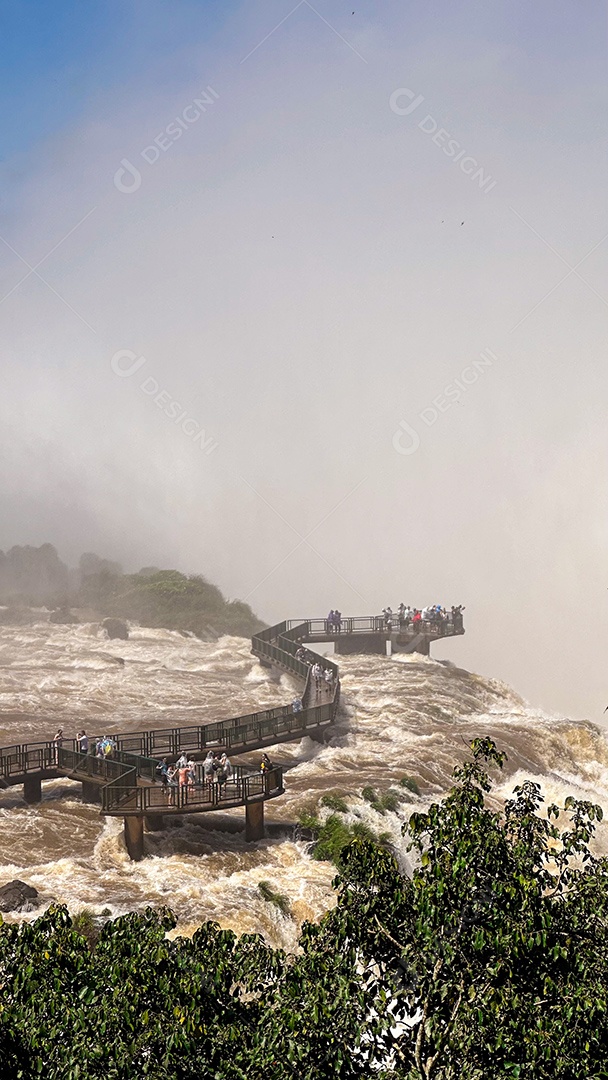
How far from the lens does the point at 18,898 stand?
923 inches

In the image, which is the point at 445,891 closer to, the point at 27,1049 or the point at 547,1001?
the point at 547,1001

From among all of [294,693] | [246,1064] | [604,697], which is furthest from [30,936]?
[604,697]

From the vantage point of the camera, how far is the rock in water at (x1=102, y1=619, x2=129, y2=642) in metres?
71.6

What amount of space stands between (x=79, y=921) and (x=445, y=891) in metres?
14.0

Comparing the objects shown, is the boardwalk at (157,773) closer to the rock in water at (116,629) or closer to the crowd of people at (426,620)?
the crowd of people at (426,620)

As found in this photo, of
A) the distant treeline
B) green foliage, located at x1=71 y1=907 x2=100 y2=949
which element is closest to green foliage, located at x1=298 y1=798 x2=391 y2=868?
green foliage, located at x1=71 y1=907 x2=100 y2=949

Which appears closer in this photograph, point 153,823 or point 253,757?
point 153,823

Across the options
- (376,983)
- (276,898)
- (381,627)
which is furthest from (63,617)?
(376,983)

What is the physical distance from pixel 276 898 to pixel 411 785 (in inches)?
446

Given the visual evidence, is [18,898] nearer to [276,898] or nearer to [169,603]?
[276,898]

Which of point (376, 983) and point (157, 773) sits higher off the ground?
point (376, 983)

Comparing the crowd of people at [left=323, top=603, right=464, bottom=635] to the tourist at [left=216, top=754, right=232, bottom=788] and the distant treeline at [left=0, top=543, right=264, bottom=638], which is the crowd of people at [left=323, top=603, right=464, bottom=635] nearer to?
the distant treeline at [left=0, top=543, right=264, bottom=638]

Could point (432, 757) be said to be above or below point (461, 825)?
below

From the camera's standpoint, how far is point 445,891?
35.0 ft
